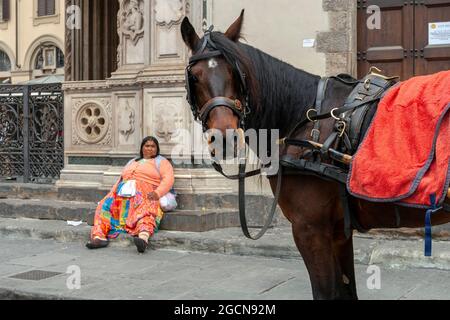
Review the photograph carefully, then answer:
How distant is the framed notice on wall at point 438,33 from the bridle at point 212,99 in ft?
14.6

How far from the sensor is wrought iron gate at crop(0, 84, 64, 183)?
938cm

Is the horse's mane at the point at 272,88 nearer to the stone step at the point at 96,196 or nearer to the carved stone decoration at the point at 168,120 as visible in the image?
the stone step at the point at 96,196

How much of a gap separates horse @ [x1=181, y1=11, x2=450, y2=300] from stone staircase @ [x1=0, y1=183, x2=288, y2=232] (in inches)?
152

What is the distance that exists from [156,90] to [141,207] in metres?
1.66

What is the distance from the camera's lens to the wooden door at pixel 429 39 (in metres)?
7.12

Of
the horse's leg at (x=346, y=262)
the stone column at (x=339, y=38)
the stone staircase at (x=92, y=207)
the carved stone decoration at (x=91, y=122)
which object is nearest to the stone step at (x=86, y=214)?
the stone staircase at (x=92, y=207)

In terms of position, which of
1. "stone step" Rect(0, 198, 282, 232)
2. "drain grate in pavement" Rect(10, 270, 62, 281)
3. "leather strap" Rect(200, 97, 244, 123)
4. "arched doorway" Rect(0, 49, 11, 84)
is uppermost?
"arched doorway" Rect(0, 49, 11, 84)

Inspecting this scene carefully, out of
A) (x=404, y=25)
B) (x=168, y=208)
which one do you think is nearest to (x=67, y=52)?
(x=168, y=208)

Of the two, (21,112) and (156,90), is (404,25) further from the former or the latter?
(21,112)

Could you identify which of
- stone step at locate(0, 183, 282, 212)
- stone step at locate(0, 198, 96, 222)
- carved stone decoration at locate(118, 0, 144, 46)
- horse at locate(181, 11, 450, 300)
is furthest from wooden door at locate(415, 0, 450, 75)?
stone step at locate(0, 198, 96, 222)

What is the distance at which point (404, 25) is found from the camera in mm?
7301

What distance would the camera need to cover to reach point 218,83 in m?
3.40

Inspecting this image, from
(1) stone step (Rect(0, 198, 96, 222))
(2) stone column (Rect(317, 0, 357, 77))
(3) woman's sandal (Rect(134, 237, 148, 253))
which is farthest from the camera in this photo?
(1) stone step (Rect(0, 198, 96, 222))

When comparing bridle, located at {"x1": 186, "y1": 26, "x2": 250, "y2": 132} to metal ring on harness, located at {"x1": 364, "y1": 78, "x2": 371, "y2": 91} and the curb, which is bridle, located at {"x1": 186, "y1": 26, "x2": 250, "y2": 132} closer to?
metal ring on harness, located at {"x1": 364, "y1": 78, "x2": 371, "y2": 91}
